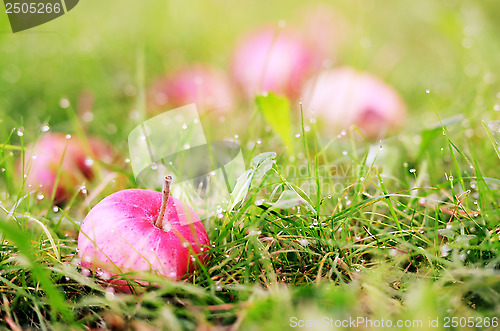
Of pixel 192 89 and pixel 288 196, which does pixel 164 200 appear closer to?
pixel 288 196

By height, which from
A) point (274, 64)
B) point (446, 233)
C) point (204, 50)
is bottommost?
point (446, 233)

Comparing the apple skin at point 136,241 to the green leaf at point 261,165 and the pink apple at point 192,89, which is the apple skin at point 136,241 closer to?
the green leaf at point 261,165

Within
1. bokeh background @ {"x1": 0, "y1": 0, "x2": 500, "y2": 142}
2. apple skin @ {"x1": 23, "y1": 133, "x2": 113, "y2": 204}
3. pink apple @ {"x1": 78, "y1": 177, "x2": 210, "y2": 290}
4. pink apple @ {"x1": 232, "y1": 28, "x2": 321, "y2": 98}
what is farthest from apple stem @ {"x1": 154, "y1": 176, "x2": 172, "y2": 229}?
pink apple @ {"x1": 232, "y1": 28, "x2": 321, "y2": 98}

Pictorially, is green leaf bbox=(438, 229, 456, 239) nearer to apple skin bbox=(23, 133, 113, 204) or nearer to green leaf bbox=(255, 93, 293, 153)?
green leaf bbox=(255, 93, 293, 153)

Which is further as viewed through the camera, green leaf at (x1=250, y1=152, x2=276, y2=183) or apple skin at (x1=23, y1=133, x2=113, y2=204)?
apple skin at (x1=23, y1=133, x2=113, y2=204)

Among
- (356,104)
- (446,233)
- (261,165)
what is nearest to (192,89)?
(356,104)

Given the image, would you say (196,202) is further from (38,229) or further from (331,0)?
(331,0)

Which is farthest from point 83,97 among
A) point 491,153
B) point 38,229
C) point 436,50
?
point 436,50

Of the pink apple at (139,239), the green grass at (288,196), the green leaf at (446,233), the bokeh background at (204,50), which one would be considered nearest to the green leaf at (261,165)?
the green grass at (288,196)

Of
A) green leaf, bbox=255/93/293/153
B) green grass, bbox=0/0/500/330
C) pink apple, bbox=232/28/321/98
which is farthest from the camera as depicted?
pink apple, bbox=232/28/321/98
